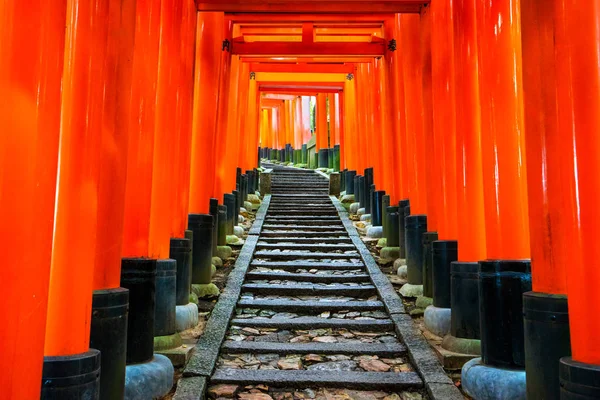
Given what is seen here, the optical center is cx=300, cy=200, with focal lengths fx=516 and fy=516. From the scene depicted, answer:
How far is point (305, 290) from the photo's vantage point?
5.95 metres

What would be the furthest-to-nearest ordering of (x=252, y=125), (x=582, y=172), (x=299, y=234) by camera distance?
1. (x=252, y=125)
2. (x=299, y=234)
3. (x=582, y=172)

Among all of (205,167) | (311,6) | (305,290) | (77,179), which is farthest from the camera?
(205,167)

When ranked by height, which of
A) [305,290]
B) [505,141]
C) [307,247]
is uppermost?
[505,141]

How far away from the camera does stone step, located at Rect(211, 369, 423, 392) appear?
385cm

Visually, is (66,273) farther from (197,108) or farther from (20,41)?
(197,108)

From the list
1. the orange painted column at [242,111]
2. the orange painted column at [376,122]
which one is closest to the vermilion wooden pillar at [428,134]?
the orange painted column at [376,122]

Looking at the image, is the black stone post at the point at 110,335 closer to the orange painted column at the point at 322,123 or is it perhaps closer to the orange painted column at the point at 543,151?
the orange painted column at the point at 543,151

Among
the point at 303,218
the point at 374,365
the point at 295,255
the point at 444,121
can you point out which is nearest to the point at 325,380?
the point at 374,365

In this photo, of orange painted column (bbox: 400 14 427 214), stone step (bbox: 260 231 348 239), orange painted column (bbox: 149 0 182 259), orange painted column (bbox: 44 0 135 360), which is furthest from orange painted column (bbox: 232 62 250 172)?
orange painted column (bbox: 44 0 135 360)

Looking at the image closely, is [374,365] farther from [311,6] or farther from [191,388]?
[311,6]

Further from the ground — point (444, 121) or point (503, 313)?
point (444, 121)

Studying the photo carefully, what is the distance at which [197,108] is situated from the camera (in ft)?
20.9

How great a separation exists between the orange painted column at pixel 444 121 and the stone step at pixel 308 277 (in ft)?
5.17

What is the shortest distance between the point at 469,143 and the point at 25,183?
3301 mm
